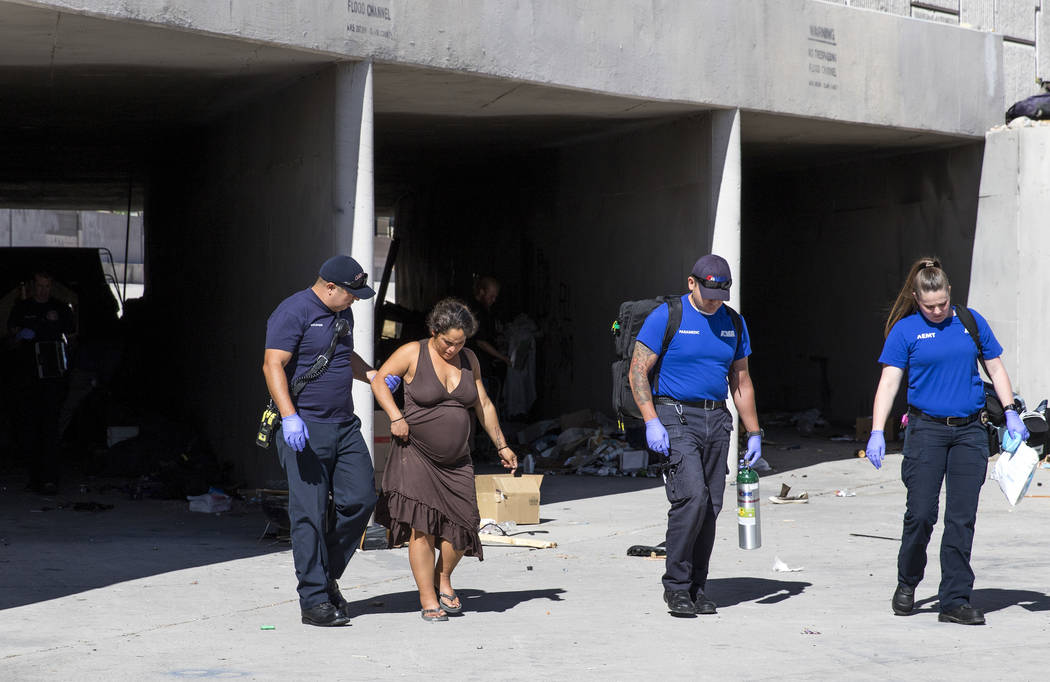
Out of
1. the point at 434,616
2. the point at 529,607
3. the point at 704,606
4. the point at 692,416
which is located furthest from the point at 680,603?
the point at 434,616

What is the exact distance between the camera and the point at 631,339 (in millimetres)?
10250

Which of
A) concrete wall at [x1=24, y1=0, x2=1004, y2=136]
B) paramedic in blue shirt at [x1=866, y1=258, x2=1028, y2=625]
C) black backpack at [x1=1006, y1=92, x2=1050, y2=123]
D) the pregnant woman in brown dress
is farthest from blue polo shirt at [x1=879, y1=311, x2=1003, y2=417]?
black backpack at [x1=1006, y1=92, x2=1050, y2=123]

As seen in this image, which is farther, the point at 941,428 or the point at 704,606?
the point at 704,606

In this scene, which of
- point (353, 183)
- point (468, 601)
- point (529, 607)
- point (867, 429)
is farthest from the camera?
point (867, 429)

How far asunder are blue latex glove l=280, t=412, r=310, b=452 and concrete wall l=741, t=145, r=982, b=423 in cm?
994

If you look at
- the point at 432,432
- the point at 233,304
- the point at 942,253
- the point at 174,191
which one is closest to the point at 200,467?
the point at 233,304

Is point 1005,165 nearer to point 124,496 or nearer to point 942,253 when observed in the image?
point 942,253

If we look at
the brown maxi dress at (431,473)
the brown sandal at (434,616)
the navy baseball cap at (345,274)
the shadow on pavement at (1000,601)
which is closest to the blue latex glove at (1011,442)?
the shadow on pavement at (1000,601)

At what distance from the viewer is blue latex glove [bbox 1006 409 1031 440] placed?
20.4 ft

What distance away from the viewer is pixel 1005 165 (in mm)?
13102

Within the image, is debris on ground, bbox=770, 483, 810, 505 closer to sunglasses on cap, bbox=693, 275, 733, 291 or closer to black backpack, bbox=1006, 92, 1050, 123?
sunglasses on cap, bbox=693, 275, 733, 291

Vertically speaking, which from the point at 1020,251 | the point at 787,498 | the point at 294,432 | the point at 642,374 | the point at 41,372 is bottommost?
the point at 787,498

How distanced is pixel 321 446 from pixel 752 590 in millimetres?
2627

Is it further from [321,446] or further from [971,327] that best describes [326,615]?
[971,327]
